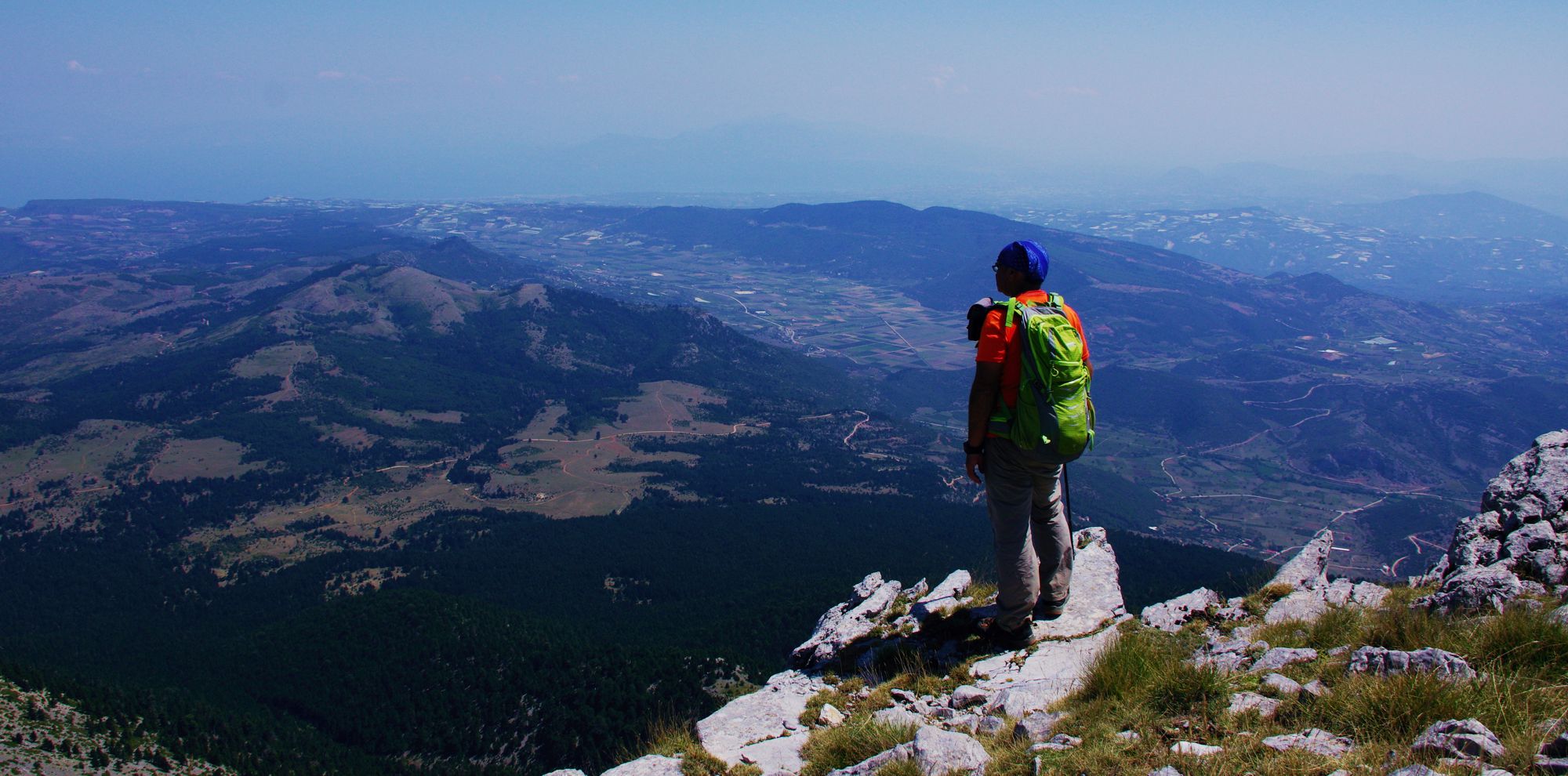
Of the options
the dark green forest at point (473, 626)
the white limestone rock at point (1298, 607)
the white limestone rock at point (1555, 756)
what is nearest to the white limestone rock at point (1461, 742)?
the white limestone rock at point (1555, 756)

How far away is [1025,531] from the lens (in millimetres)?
9070

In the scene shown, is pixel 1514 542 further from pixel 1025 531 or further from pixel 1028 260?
pixel 1028 260

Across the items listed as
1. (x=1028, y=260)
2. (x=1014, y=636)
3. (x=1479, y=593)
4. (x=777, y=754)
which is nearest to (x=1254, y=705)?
(x=1479, y=593)

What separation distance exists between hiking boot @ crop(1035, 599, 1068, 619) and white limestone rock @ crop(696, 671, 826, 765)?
9.78ft

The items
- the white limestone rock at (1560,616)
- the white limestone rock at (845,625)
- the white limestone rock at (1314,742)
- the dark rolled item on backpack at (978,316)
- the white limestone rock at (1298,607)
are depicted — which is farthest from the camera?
the white limestone rock at (845,625)

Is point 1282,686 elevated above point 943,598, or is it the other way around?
point 1282,686

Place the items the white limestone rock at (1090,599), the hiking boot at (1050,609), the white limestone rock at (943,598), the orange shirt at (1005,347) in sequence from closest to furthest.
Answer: the orange shirt at (1005,347), the white limestone rock at (1090,599), the hiking boot at (1050,609), the white limestone rock at (943,598)

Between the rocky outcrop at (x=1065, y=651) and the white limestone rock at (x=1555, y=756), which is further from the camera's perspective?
the rocky outcrop at (x=1065, y=651)

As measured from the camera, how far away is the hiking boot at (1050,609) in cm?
1027

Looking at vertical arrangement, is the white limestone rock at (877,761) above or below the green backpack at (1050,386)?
below

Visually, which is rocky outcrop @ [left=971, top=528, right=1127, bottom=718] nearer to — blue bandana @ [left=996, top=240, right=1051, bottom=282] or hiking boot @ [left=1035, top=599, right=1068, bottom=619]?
hiking boot @ [left=1035, top=599, right=1068, bottom=619]

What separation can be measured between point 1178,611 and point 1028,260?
565 centimetres

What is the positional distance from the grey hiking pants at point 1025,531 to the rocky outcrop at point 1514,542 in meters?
3.70

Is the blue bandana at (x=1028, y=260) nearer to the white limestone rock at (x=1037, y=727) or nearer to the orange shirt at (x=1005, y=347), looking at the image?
the orange shirt at (x=1005, y=347)
